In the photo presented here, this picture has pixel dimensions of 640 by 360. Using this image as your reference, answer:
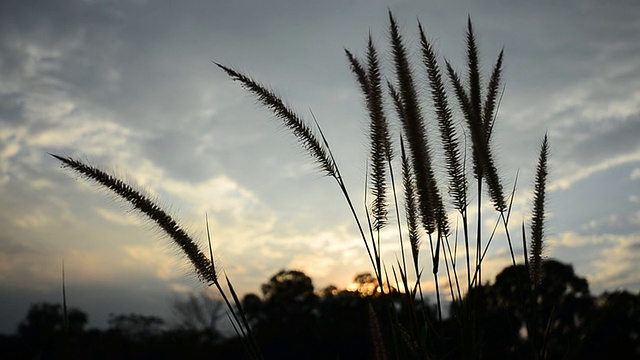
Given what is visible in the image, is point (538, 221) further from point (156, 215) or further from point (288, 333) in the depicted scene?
point (288, 333)

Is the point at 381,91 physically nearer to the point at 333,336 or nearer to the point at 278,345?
the point at 333,336

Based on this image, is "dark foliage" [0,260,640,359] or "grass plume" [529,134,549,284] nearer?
"grass plume" [529,134,549,284]

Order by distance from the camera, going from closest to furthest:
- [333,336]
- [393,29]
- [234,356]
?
[393,29]
[333,336]
[234,356]

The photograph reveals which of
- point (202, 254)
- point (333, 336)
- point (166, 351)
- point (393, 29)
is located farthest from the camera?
point (166, 351)

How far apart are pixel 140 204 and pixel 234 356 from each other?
Result: 41553 mm

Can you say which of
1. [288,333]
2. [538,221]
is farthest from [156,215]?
[288,333]

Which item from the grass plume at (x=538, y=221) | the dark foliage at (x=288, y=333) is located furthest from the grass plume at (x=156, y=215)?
the dark foliage at (x=288, y=333)

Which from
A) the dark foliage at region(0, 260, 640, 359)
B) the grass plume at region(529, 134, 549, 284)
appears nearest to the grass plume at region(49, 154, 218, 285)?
the grass plume at region(529, 134, 549, 284)

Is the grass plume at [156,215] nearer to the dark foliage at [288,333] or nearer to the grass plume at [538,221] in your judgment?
the grass plume at [538,221]

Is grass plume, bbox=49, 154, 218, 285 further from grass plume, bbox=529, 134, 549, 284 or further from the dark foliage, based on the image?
the dark foliage

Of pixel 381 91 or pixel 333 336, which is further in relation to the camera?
pixel 333 336

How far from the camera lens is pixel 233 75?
342 cm

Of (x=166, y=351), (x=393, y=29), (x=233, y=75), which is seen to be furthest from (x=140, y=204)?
(x=166, y=351)

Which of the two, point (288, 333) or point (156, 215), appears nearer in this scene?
point (156, 215)
